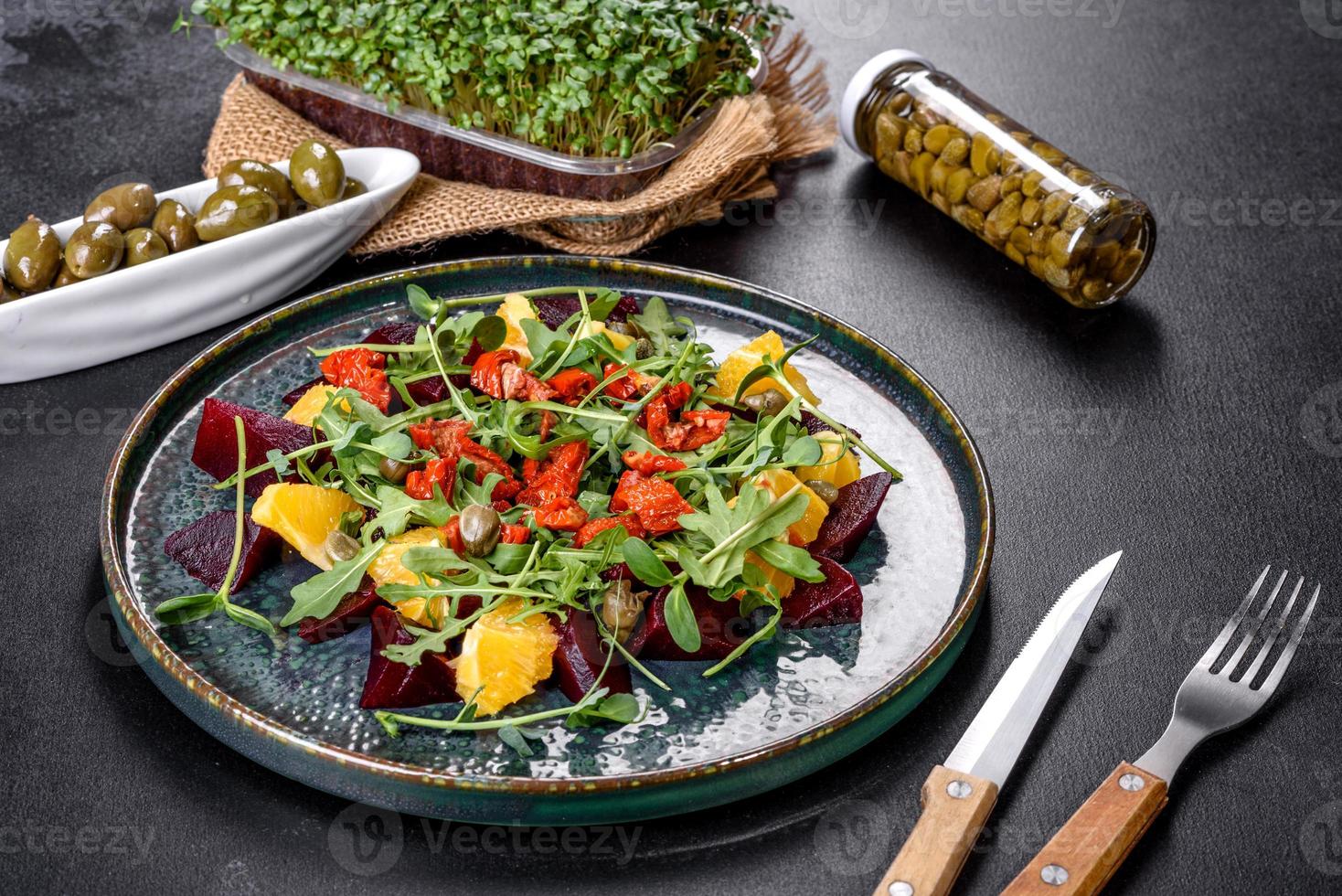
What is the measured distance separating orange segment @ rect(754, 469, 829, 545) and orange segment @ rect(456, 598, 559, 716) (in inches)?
13.0

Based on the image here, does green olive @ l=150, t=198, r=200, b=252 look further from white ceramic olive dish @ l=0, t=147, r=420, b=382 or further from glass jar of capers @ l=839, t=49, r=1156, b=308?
glass jar of capers @ l=839, t=49, r=1156, b=308

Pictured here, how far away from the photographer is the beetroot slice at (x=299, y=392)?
181cm

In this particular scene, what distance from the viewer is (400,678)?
4.51ft

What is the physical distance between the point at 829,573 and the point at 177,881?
2.50 ft

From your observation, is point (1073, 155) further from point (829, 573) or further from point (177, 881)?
point (177, 881)

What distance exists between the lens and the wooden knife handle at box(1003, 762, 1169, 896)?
1.25m

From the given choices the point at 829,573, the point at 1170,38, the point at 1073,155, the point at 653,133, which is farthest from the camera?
the point at 1170,38

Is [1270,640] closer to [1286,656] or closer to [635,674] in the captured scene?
[1286,656]

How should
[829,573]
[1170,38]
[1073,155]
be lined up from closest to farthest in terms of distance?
[829,573] < [1073,155] < [1170,38]

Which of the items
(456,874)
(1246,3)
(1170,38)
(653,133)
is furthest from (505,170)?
(1246,3)

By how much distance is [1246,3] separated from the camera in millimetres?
3268

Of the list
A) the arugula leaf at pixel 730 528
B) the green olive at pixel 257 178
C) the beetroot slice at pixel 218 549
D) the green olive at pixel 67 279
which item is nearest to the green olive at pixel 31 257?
A: the green olive at pixel 67 279

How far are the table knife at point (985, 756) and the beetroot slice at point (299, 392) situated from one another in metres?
0.97

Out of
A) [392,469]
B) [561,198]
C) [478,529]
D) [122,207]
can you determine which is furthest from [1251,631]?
[122,207]
